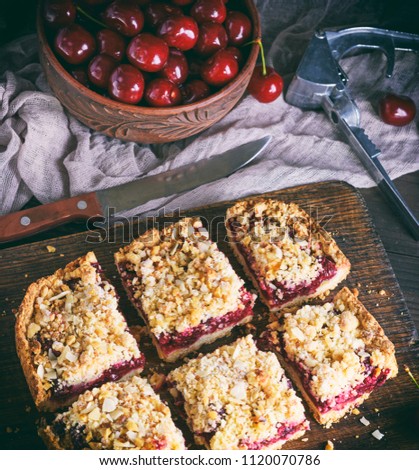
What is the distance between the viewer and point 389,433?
3.73m

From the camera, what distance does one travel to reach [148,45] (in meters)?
3.68

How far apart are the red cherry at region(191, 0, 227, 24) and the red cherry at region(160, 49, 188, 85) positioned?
278mm

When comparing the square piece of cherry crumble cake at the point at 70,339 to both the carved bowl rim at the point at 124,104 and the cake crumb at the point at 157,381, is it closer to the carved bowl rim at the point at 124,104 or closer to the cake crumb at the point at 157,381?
the cake crumb at the point at 157,381

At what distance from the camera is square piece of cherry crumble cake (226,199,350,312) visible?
3812 mm

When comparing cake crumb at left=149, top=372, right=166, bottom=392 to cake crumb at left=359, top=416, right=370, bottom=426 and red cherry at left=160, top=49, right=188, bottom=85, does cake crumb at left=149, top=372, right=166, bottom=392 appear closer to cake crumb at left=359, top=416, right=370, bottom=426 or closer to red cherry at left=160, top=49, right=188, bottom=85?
cake crumb at left=359, top=416, right=370, bottom=426

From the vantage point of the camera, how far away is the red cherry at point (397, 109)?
457cm

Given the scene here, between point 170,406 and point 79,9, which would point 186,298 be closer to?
point 170,406

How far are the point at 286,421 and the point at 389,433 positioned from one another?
0.74m

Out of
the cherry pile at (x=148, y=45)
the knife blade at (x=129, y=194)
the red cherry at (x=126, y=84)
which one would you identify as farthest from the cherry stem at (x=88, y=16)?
the knife blade at (x=129, y=194)

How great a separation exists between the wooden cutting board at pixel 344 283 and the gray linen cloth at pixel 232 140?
0.21m

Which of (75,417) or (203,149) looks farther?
(203,149)

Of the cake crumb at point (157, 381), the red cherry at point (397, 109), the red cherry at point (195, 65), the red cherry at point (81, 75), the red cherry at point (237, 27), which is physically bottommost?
the cake crumb at point (157, 381)

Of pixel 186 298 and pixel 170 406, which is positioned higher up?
pixel 186 298

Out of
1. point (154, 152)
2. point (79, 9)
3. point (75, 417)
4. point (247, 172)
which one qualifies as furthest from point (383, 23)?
point (75, 417)
